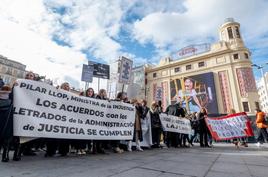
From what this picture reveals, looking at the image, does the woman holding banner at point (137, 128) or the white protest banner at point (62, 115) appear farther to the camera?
the woman holding banner at point (137, 128)

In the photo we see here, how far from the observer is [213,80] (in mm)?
32438

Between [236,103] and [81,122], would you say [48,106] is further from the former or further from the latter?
[236,103]

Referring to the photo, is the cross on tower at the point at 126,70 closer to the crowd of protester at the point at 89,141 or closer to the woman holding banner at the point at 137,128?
the crowd of protester at the point at 89,141

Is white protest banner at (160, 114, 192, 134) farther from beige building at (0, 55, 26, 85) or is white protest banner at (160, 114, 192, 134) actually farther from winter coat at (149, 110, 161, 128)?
beige building at (0, 55, 26, 85)

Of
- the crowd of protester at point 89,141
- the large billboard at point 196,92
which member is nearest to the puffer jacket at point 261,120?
the crowd of protester at point 89,141

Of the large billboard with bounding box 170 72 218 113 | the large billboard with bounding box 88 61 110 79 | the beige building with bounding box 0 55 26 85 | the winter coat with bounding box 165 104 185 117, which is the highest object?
the beige building with bounding box 0 55 26 85

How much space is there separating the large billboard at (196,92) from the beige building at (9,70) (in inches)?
1699

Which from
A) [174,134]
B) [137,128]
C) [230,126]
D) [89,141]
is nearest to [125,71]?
[137,128]

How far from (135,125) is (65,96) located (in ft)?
8.56

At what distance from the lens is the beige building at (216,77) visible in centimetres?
2989

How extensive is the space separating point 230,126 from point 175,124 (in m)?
3.20

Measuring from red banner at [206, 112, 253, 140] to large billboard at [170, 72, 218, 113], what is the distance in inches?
901

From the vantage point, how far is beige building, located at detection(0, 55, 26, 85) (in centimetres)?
4733

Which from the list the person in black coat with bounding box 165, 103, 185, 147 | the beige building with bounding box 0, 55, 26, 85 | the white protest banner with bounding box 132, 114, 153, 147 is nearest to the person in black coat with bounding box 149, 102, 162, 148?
the white protest banner with bounding box 132, 114, 153, 147
